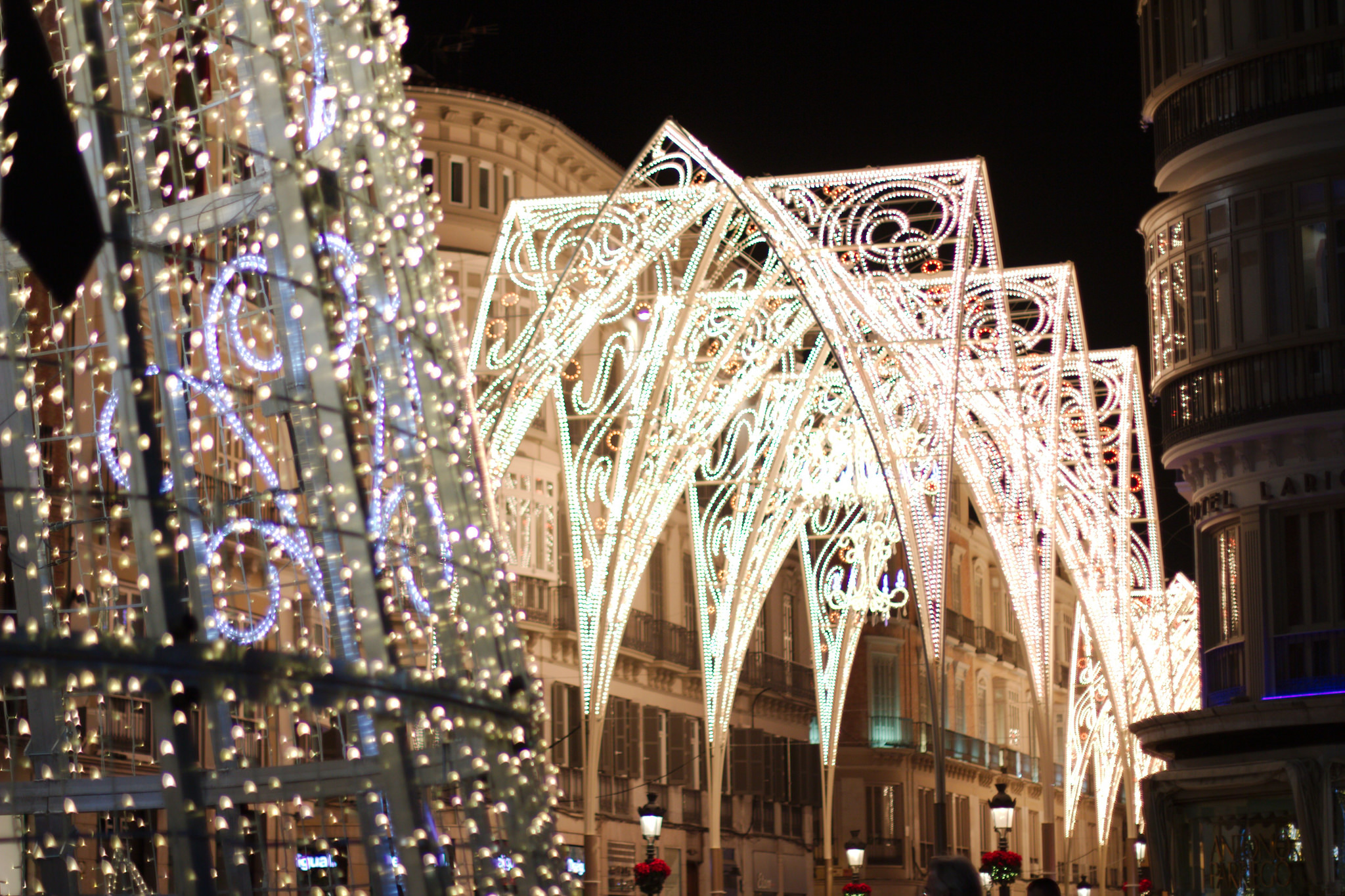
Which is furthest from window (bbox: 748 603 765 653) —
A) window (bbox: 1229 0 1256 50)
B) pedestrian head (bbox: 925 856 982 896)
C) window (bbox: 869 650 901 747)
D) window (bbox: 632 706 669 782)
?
pedestrian head (bbox: 925 856 982 896)

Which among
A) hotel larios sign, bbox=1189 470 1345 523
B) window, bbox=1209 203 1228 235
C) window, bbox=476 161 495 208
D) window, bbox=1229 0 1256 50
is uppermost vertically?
window, bbox=476 161 495 208

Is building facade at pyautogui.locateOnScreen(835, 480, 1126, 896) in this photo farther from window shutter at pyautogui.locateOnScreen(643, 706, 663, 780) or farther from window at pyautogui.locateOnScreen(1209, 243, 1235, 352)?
window at pyautogui.locateOnScreen(1209, 243, 1235, 352)

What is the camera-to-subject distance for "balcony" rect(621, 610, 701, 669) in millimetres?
43438

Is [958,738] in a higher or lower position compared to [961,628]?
lower

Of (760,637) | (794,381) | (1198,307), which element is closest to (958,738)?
(760,637)

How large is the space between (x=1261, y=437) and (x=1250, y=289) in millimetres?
1826

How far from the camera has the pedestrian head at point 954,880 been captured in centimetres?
896

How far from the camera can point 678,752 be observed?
1832 inches

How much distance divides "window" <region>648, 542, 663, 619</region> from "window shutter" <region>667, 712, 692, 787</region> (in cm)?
237

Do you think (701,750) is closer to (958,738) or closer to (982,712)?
(958,738)

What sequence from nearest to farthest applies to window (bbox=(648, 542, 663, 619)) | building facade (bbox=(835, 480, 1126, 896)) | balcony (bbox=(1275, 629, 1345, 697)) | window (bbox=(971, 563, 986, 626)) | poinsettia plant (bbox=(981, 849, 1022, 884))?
balcony (bbox=(1275, 629, 1345, 697)), poinsettia plant (bbox=(981, 849, 1022, 884)), window (bbox=(648, 542, 663, 619)), building facade (bbox=(835, 480, 1126, 896)), window (bbox=(971, 563, 986, 626))

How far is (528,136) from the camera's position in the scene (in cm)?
4038

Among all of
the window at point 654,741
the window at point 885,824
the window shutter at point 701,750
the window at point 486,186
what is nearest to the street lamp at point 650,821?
the window at point 486,186

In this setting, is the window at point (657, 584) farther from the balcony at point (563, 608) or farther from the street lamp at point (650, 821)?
the street lamp at point (650, 821)
